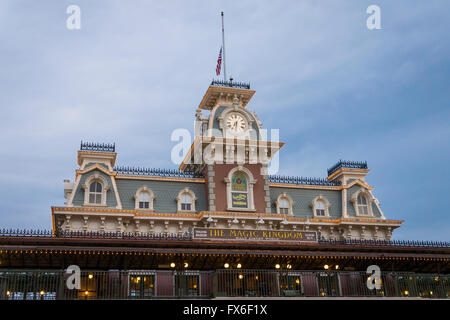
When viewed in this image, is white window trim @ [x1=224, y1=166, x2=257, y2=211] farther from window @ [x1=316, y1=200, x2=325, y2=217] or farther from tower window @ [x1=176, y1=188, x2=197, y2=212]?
window @ [x1=316, y1=200, x2=325, y2=217]

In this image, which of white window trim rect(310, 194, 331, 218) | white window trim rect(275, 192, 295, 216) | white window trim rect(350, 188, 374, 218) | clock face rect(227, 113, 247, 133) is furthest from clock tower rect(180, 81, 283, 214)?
white window trim rect(350, 188, 374, 218)

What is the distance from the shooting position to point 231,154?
141 feet

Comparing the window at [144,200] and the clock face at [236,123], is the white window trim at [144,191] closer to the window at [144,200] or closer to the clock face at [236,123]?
the window at [144,200]

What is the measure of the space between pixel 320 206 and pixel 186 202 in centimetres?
1244

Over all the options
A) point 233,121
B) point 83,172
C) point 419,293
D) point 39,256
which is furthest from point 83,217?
point 419,293

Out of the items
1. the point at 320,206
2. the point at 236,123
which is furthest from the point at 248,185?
the point at 320,206

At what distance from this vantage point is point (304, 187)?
4447 centimetres

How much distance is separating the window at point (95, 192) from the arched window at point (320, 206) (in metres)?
18.8
